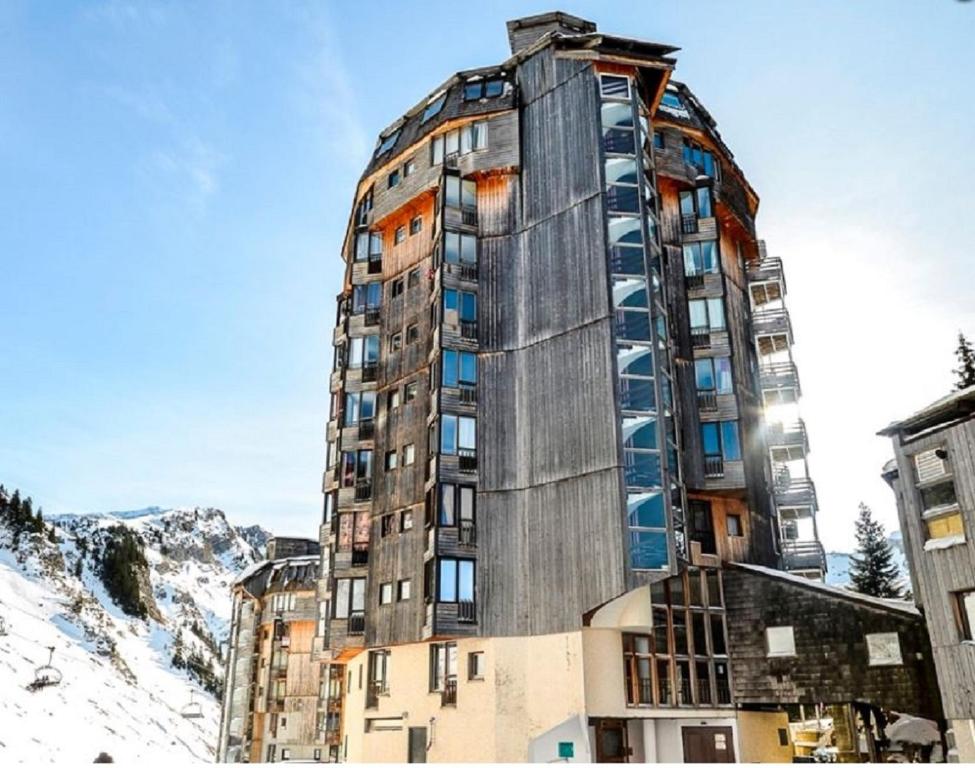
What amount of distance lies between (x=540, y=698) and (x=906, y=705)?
1370cm

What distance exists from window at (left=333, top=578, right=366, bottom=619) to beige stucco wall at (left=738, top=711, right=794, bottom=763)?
714 inches

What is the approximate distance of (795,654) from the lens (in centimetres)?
3578

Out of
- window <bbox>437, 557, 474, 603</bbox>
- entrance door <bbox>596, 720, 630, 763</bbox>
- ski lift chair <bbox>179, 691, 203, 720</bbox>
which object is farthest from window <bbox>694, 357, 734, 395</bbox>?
ski lift chair <bbox>179, 691, 203, 720</bbox>

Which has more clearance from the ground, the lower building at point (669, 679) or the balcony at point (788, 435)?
the balcony at point (788, 435)

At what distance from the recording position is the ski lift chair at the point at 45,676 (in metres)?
95.7

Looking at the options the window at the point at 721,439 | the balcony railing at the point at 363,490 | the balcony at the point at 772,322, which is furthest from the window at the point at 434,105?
the window at the point at 721,439

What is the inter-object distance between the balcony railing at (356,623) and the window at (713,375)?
19826 millimetres

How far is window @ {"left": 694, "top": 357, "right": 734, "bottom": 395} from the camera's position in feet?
141

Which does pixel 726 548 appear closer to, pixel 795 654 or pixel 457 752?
pixel 795 654

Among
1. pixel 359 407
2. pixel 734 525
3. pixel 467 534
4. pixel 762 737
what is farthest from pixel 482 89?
pixel 762 737

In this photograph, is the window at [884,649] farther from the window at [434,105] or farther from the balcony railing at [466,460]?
the window at [434,105]

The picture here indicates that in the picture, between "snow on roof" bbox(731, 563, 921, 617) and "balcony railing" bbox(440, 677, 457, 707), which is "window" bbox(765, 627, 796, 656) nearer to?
"snow on roof" bbox(731, 563, 921, 617)

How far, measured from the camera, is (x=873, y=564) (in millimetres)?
66125

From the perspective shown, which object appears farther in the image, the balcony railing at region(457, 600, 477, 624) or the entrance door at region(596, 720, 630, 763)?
the balcony railing at region(457, 600, 477, 624)
